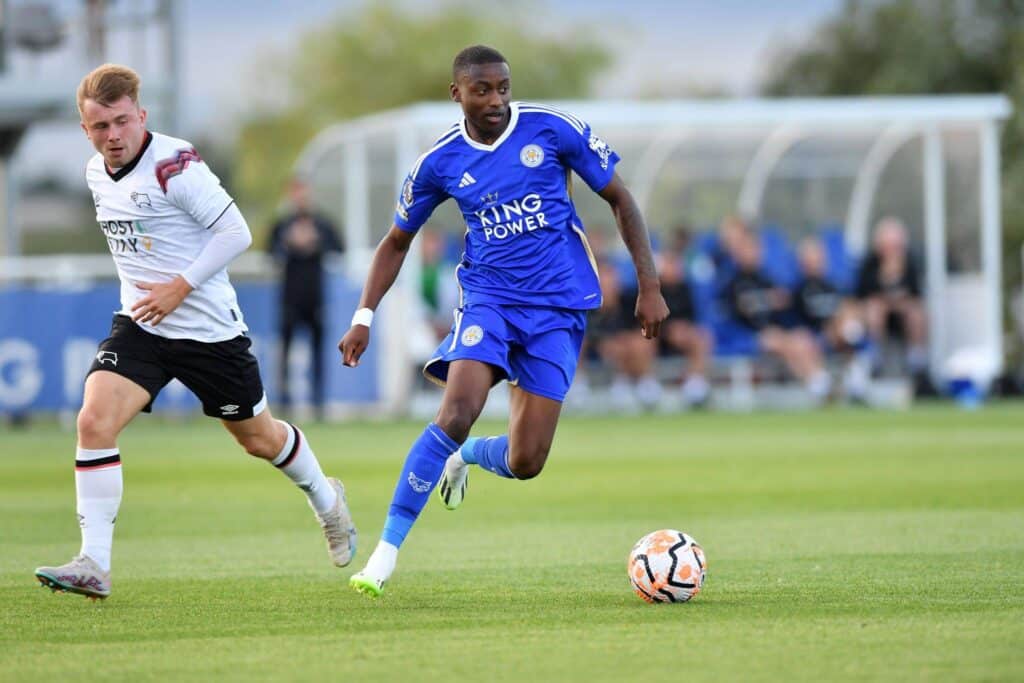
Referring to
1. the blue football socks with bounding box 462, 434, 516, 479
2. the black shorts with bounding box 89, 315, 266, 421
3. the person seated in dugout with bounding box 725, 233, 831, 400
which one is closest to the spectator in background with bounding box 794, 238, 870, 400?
the person seated in dugout with bounding box 725, 233, 831, 400

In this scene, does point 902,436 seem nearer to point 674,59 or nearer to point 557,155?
point 557,155

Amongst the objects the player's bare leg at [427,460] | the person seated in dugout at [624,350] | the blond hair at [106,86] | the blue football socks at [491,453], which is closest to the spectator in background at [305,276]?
the person seated in dugout at [624,350]

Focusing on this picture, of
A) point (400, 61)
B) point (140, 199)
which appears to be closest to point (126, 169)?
point (140, 199)

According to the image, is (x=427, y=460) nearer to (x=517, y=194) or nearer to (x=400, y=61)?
(x=517, y=194)

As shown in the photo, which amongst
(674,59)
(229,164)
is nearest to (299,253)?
(674,59)

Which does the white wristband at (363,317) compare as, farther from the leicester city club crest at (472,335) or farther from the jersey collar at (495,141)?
the jersey collar at (495,141)

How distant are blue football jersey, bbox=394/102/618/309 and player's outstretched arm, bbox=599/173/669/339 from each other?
9cm

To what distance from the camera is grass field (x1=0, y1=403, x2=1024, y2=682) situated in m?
5.94

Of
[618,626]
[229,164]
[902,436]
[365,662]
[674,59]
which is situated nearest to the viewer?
[365,662]

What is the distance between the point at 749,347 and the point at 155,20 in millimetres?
9976

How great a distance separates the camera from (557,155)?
8.18 m

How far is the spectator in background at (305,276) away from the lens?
2188cm

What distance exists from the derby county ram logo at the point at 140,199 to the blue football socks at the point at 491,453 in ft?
6.15

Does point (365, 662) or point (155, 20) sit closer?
point (365, 662)
